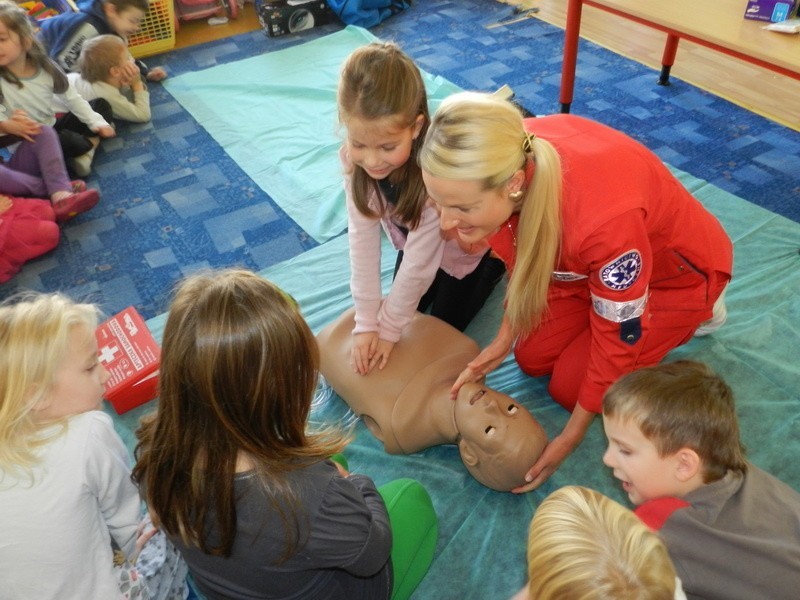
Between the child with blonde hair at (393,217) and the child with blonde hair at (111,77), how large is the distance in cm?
165

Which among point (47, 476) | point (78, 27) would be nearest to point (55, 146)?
point (78, 27)

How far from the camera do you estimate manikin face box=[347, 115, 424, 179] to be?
1.23 metres

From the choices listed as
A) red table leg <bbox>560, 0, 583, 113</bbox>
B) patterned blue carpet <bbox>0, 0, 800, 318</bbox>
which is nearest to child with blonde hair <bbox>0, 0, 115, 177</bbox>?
patterned blue carpet <bbox>0, 0, 800, 318</bbox>

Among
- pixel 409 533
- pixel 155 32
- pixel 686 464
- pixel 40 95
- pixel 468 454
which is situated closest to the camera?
pixel 686 464

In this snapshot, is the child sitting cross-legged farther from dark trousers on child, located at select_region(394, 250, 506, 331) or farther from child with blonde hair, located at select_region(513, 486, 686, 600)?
dark trousers on child, located at select_region(394, 250, 506, 331)

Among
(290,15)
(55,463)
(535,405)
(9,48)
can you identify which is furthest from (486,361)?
(290,15)

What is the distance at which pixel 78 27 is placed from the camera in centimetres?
275

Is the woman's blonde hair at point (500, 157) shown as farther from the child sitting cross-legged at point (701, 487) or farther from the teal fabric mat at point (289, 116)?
the teal fabric mat at point (289, 116)

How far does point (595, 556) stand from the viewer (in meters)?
0.67

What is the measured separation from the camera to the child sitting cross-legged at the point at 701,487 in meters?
0.90

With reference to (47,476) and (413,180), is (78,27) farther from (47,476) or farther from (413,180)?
(47,476)

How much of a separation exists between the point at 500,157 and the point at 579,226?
20 centimetres

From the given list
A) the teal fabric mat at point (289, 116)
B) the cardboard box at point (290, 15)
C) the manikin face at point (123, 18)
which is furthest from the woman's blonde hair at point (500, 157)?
the cardboard box at point (290, 15)

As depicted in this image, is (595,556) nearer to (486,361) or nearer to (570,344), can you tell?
(486,361)
